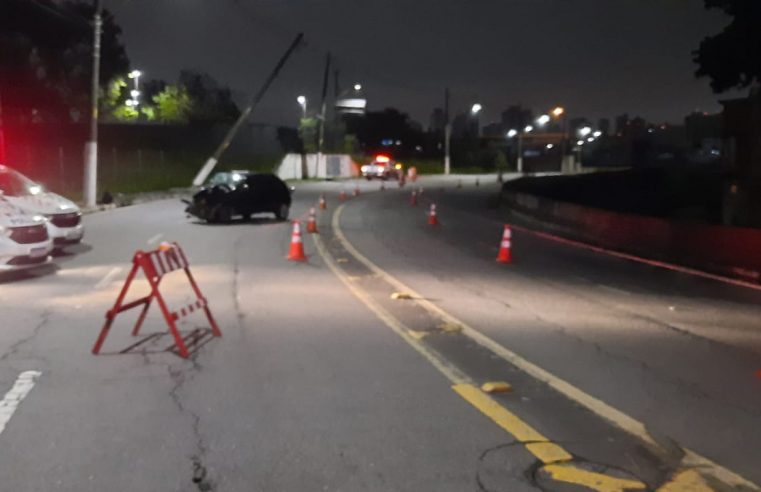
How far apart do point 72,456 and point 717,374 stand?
6.10 m

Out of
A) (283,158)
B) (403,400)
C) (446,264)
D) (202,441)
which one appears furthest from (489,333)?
(283,158)

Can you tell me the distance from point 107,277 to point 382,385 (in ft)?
31.7

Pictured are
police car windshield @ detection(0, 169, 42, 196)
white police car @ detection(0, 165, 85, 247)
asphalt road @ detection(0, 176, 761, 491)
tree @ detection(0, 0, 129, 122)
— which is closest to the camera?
asphalt road @ detection(0, 176, 761, 491)

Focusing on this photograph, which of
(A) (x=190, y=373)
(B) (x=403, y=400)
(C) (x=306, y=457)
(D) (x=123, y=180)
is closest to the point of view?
(C) (x=306, y=457)

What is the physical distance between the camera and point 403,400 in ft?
26.5

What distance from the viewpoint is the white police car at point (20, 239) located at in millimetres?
16281

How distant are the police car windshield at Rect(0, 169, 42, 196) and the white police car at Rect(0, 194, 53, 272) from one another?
124 inches

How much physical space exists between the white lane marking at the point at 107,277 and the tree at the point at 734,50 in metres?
29.1

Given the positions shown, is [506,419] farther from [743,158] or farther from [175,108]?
[175,108]

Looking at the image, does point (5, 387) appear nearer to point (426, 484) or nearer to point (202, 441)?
point (202, 441)

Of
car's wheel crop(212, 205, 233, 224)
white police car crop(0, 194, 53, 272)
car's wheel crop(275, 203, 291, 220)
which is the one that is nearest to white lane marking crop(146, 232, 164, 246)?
car's wheel crop(212, 205, 233, 224)

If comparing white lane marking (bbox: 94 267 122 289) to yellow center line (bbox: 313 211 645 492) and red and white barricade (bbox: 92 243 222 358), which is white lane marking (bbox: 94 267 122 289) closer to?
red and white barricade (bbox: 92 243 222 358)

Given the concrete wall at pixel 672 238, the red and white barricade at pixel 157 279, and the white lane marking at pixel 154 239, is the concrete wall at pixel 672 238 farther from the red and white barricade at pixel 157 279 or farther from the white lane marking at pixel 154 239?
the red and white barricade at pixel 157 279

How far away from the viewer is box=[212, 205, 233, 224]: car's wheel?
30.5 metres
